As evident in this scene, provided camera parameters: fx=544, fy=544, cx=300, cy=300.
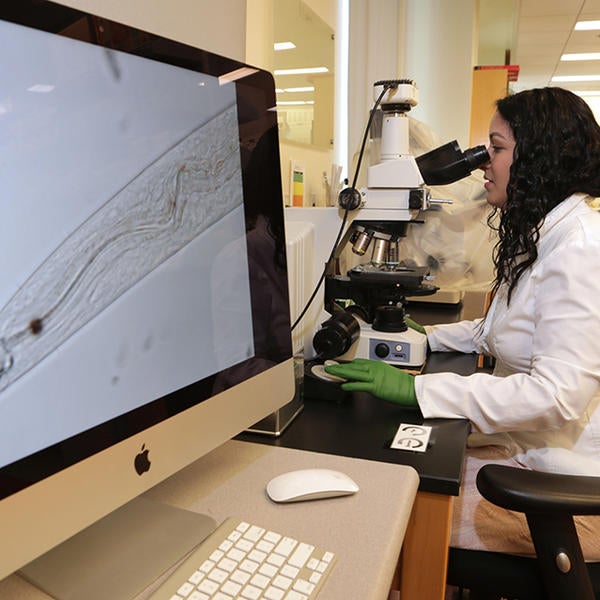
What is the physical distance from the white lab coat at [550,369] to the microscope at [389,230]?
0.21 metres

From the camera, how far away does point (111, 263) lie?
48cm

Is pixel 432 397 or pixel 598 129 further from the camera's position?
pixel 598 129

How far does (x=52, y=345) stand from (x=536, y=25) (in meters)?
5.24

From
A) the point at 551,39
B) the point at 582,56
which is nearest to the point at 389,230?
the point at 551,39

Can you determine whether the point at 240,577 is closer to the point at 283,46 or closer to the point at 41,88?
the point at 41,88

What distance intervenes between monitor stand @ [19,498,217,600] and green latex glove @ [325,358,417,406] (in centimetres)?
46

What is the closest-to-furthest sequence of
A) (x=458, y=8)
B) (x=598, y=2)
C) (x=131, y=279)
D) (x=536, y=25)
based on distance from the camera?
(x=131, y=279)
(x=458, y=8)
(x=598, y=2)
(x=536, y=25)

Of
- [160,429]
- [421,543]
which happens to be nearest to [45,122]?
[160,429]

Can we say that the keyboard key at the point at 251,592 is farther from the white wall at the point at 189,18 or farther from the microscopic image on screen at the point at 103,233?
the white wall at the point at 189,18

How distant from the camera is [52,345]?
0.43 m

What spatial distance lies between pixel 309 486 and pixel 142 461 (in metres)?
0.22

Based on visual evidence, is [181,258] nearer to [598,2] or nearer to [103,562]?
[103,562]

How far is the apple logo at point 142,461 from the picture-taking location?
1.68 ft

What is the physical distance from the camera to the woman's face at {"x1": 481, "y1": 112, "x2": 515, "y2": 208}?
3.80 feet
